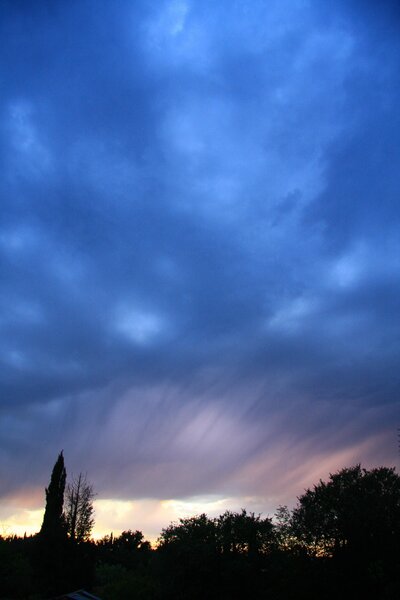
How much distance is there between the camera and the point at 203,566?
51000mm

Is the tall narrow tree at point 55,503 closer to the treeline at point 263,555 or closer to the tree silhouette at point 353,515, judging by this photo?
the treeline at point 263,555

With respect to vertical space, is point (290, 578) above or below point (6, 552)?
below

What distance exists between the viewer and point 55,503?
67.7 metres

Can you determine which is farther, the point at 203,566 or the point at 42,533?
the point at 42,533

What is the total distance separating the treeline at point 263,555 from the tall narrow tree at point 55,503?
0.36 metres

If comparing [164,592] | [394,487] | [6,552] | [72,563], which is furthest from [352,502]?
[6,552]

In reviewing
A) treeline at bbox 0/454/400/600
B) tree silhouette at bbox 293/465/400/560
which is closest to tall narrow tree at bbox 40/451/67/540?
treeline at bbox 0/454/400/600

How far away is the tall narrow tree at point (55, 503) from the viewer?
193ft

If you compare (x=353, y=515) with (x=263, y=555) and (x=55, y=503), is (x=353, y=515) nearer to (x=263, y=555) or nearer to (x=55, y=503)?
(x=263, y=555)

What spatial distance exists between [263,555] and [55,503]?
3353 centimetres

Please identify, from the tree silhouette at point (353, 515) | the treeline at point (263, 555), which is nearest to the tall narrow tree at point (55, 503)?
the treeline at point (263, 555)

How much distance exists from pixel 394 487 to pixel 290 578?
747 inches

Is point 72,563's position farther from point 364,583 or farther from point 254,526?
point 364,583

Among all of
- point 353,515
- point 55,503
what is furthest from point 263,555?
point 55,503
